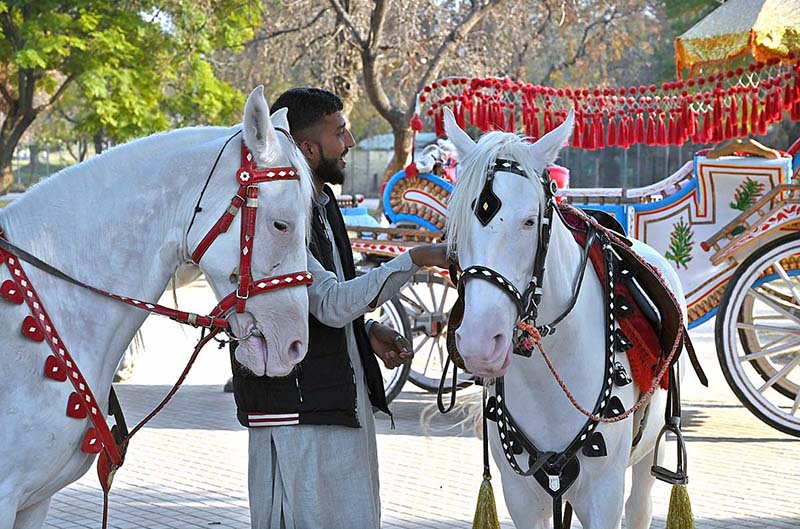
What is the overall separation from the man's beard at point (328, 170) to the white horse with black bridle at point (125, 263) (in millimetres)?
476

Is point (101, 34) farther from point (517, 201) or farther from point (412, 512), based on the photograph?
point (517, 201)

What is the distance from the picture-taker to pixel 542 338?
119 inches

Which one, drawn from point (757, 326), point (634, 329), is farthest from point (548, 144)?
point (757, 326)

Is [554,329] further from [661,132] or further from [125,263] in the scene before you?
[661,132]

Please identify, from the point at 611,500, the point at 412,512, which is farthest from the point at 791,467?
the point at 611,500

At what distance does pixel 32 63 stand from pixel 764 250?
11606 millimetres

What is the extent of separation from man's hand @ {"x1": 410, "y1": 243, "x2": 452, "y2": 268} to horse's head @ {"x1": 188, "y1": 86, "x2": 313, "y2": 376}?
46 cm

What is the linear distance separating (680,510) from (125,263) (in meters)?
2.27

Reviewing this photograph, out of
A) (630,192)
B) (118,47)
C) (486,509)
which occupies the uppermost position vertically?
(118,47)

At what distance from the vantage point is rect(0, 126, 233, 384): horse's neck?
2561mm

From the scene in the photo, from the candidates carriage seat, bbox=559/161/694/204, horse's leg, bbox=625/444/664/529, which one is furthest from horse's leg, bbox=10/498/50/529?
carriage seat, bbox=559/161/694/204

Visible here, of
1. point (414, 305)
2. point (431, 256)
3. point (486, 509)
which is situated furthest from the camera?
point (414, 305)

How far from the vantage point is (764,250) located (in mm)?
6477

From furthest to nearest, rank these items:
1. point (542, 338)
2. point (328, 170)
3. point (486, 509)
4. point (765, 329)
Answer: point (765, 329) < point (486, 509) < point (328, 170) < point (542, 338)
